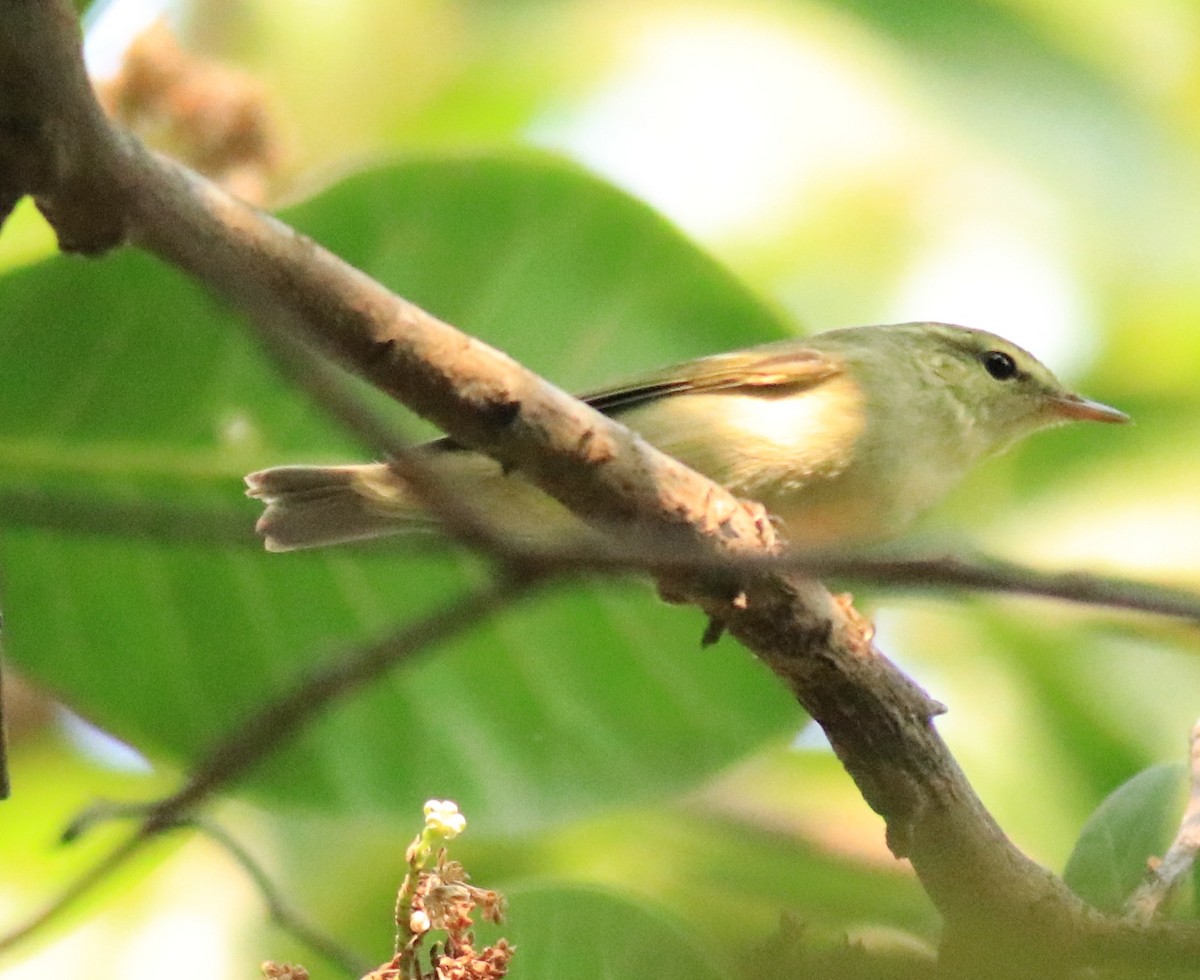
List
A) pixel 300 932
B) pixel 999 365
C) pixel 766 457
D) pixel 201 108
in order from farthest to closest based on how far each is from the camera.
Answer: pixel 999 365 < pixel 201 108 < pixel 766 457 < pixel 300 932

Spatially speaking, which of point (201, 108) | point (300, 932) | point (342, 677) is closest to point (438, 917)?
point (300, 932)

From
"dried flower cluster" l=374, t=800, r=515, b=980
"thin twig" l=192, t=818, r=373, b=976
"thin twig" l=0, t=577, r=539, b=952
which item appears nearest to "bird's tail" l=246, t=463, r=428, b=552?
"thin twig" l=192, t=818, r=373, b=976

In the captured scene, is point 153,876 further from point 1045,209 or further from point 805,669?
point 1045,209

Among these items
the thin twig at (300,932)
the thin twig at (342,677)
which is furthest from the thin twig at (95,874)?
the thin twig at (300,932)

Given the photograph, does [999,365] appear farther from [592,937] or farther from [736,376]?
[592,937]

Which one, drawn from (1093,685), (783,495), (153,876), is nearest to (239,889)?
(153,876)

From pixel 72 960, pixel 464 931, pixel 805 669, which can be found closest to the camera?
pixel 464 931

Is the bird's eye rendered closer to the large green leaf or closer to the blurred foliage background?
the blurred foliage background

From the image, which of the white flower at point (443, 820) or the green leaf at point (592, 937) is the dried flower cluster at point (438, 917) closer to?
the white flower at point (443, 820)
